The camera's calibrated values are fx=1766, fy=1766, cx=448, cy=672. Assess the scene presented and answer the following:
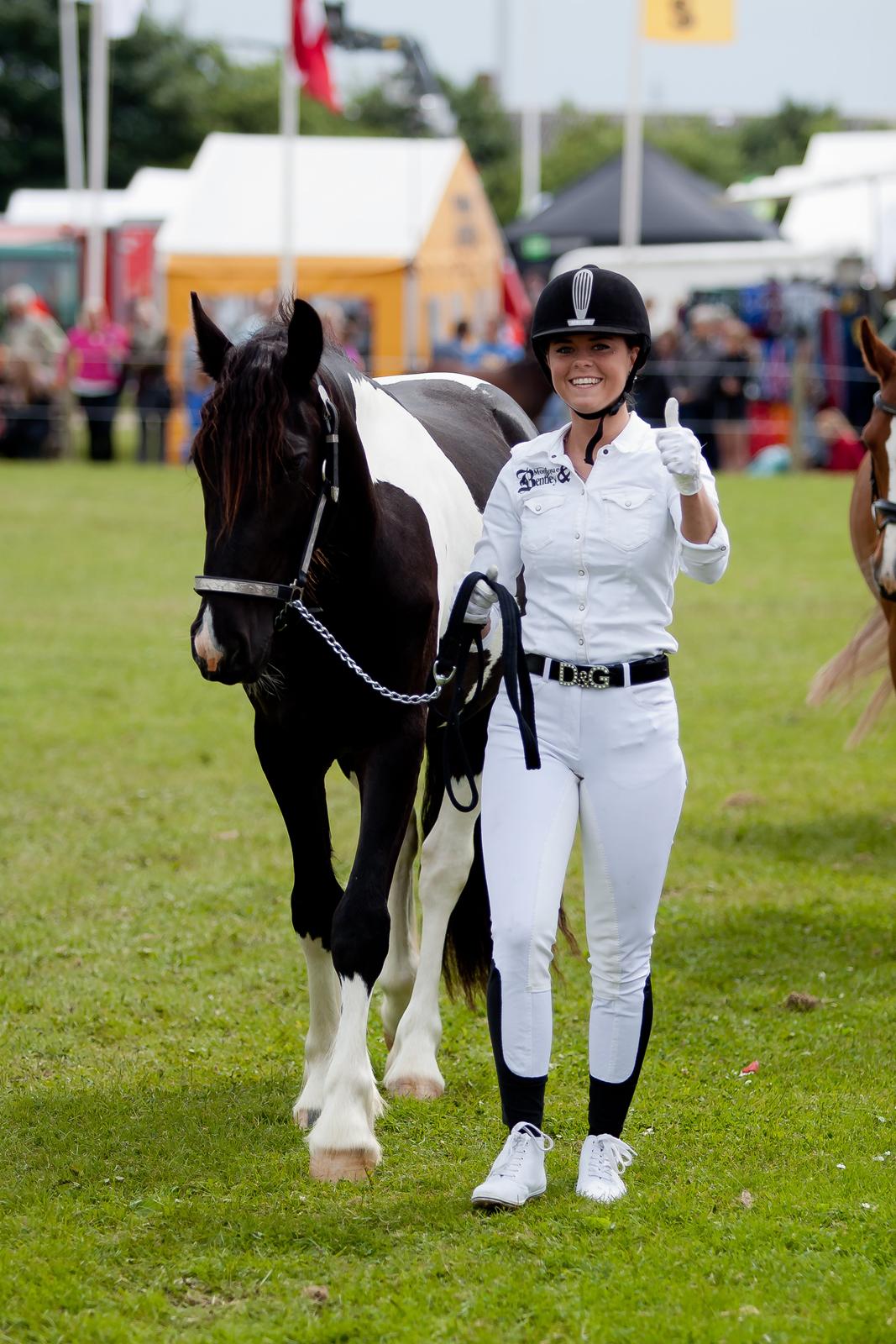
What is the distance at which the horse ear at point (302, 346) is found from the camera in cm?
404

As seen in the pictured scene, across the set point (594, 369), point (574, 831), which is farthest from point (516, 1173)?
point (594, 369)

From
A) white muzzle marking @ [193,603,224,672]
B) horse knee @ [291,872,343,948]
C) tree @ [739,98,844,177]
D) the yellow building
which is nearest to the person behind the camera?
white muzzle marking @ [193,603,224,672]

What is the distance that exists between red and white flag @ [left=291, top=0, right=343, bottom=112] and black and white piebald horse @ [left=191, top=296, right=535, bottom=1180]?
21.2 metres

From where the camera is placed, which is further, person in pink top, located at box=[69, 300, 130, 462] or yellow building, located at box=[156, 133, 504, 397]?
yellow building, located at box=[156, 133, 504, 397]

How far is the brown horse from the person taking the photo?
19.5 ft

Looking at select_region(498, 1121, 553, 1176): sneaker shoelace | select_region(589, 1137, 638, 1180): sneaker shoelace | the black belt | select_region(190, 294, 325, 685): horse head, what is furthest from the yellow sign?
select_region(498, 1121, 553, 1176): sneaker shoelace

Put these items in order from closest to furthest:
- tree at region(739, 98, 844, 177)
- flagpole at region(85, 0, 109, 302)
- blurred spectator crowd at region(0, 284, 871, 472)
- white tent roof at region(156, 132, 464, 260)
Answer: blurred spectator crowd at region(0, 284, 871, 472) → white tent roof at region(156, 132, 464, 260) → flagpole at region(85, 0, 109, 302) → tree at region(739, 98, 844, 177)

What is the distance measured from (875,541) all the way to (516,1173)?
3.82 metres

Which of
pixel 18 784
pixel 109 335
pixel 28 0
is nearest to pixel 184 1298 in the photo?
pixel 18 784

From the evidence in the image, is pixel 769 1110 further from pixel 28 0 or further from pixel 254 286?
pixel 28 0

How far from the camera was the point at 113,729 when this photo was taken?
33.3 feet

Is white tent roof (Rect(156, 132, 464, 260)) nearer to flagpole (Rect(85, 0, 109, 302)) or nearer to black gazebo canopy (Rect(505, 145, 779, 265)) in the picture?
flagpole (Rect(85, 0, 109, 302))

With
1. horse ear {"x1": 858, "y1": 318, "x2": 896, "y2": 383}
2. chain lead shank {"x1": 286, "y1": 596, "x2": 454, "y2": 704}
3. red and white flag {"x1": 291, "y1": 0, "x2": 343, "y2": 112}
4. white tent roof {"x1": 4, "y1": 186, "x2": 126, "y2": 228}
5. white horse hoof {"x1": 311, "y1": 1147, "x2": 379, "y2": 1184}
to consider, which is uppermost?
red and white flag {"x1": 291, "y1": 0, "x2": 343, "y2": 112}

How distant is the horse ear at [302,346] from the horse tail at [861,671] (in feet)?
13.9
